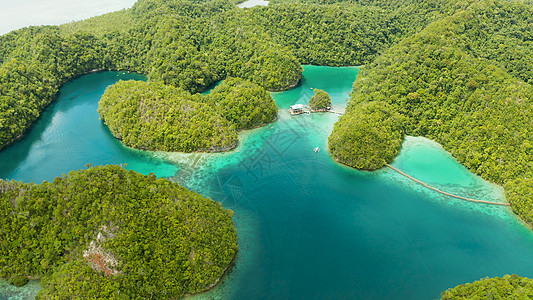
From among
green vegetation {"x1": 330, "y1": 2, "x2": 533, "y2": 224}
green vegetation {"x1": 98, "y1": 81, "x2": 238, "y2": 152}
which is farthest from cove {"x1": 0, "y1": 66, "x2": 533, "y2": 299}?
green vegetation {"x1": 330, "y1": 2, "x2": 533, "y2": 224}

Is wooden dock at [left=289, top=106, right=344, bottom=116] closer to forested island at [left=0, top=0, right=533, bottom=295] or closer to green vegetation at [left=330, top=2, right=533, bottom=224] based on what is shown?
green vegetation at [left=330, top=2, right=533, bottom=224]

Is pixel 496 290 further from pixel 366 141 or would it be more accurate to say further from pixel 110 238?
pixel 110 238

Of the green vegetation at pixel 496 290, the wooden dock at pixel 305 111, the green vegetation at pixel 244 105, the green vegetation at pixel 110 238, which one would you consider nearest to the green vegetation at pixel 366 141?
the wooden dock at pixel 305 111

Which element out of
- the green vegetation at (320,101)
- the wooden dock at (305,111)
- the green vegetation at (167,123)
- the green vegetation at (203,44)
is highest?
the green vegetation at (203,44)

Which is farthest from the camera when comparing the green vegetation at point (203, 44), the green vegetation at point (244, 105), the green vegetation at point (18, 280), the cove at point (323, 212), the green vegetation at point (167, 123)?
the green vegetation at point (203, 44)

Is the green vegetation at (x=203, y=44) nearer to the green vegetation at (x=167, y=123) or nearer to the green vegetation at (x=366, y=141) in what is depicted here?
the green vegetation at (x=167, y=123)

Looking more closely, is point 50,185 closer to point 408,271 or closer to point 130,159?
point 130,159

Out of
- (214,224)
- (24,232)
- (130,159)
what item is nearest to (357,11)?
(130,159)
